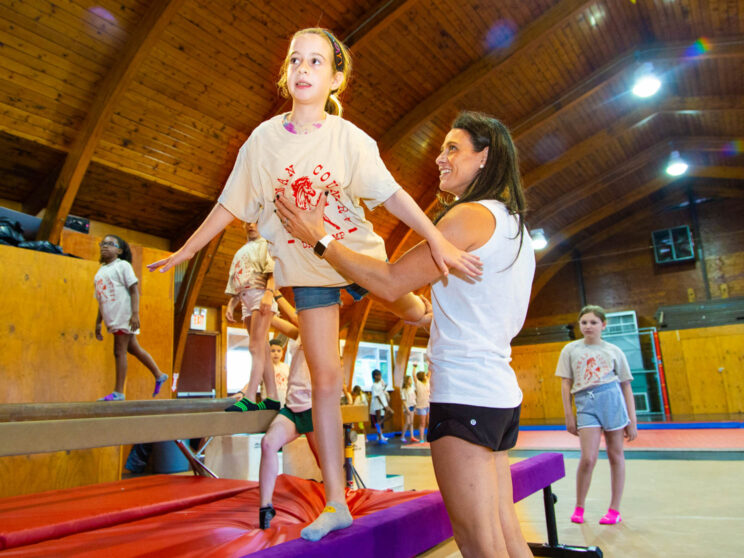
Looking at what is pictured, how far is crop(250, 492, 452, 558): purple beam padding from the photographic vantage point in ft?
4.10

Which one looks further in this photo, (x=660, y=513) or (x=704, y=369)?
(x=704, y=369)

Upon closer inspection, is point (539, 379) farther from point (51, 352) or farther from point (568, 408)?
point (51, 352)

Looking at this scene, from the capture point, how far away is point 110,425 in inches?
70.7

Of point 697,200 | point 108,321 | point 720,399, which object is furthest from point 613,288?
point 108,321

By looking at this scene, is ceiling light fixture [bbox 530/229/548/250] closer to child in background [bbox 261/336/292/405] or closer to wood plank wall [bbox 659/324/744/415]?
wood plank wall [bbox 659/324/744/415]

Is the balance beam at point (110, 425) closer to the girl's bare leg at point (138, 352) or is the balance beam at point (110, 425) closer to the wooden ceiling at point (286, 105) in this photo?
the girl's bare leg at point (138, 352)

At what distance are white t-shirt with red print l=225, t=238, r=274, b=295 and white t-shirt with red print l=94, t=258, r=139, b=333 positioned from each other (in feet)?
4.24

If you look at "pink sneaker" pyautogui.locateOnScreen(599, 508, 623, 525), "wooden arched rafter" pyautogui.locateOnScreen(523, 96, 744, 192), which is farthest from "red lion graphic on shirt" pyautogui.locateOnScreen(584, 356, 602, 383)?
"wooden arched rafter" pyautogui.locateOnScreen(523, 96, 744, 192)

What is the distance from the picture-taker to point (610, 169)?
1446 cm

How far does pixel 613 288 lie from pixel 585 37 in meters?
9.75

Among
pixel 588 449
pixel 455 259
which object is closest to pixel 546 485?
pixel 588 449

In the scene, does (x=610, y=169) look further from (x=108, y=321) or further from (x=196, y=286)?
(x=108, y=321)

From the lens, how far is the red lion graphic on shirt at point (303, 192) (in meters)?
1.68

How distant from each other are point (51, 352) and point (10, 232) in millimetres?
1096
